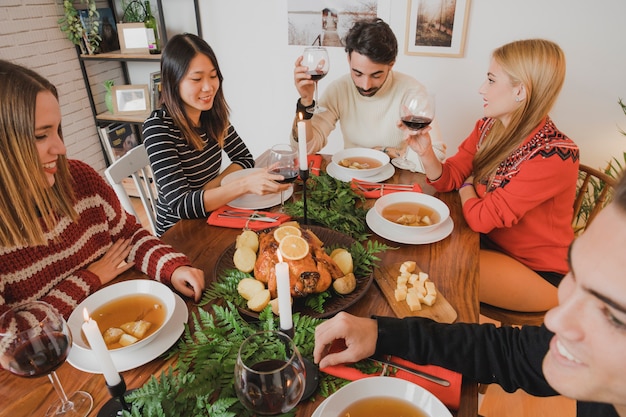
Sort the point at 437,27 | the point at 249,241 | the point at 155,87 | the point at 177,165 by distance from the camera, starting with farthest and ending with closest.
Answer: the point at 155,87, the point at 437,27, the point at 177,165, the point at 249,241

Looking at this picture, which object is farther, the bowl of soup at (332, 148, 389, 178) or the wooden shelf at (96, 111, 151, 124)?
the wooden shelf at (96, 111, 151, 124)

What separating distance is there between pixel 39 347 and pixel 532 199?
4.88 feet

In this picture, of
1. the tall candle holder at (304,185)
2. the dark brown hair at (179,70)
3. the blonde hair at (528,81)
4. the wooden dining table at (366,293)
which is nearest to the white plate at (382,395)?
the wooden dining table at (366,293)

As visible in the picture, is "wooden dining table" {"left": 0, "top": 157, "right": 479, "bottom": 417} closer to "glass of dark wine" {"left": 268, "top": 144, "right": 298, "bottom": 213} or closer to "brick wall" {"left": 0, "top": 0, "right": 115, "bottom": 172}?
"glass of dark wine" {"left": 268, "top": 144, "right": 298, "bottom": 213}

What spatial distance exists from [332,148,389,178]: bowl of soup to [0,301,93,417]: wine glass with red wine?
1197 millimetres

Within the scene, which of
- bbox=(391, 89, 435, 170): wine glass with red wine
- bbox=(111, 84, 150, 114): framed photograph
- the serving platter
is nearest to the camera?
the serving platter

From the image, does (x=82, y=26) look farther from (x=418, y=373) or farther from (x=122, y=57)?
(x=418, y=373)

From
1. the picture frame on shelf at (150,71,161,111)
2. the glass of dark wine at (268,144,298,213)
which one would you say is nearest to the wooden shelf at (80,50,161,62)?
the picture frame on shelf at (150,71,161,111)

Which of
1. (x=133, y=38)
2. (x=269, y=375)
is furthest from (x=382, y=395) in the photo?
(x=133, y=38)

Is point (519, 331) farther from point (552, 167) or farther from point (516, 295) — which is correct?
point (552, 167)

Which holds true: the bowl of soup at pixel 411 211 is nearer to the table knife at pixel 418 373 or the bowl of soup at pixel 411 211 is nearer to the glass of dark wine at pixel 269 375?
the table knife at pixel 418 373

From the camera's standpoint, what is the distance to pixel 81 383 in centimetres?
84

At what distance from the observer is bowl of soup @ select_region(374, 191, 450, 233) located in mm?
1310

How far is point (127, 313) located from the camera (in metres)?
1.00
